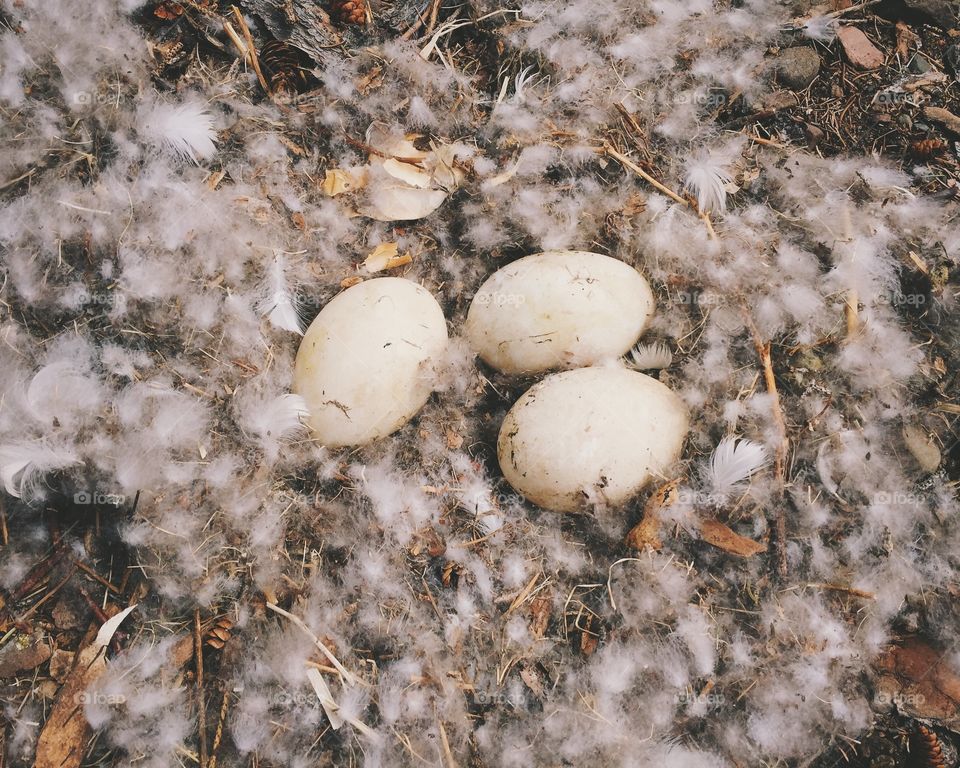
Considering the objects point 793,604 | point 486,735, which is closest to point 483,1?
point 793,604

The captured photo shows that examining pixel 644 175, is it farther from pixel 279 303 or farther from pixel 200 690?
pixel 200 690

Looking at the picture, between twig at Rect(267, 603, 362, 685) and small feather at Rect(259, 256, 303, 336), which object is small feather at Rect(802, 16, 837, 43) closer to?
small feather at Rect(259, 256, 303, 336)

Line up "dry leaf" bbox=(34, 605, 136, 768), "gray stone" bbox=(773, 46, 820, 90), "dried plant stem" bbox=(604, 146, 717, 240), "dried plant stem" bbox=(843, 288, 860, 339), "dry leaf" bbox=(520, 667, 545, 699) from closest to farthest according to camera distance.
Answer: "dry leaf" bbox=(34, 605, 136, 768) → "dry leaf" bbox=(520, 667, 545, 699) → "dried plant stem" bbox=(843, 288, 860, 339) → "dried plant stem" bbox=(604, 146, 717, 240) → "gray stone" bbox=(773, 46, 820, 90)

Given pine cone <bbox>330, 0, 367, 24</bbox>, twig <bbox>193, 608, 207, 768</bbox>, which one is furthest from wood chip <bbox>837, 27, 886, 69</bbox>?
twig <bbox>193, 608, 207, 768</bbox>

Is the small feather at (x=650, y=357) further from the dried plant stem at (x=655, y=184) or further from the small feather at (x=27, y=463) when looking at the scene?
the small feather at (x=27, y=463)

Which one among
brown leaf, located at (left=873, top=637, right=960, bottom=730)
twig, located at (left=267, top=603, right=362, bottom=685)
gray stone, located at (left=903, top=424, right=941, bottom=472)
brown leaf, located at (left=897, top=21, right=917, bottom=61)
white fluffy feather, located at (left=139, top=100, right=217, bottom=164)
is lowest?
twig, located at (left=267, top=603, right=362, bottom=685)
